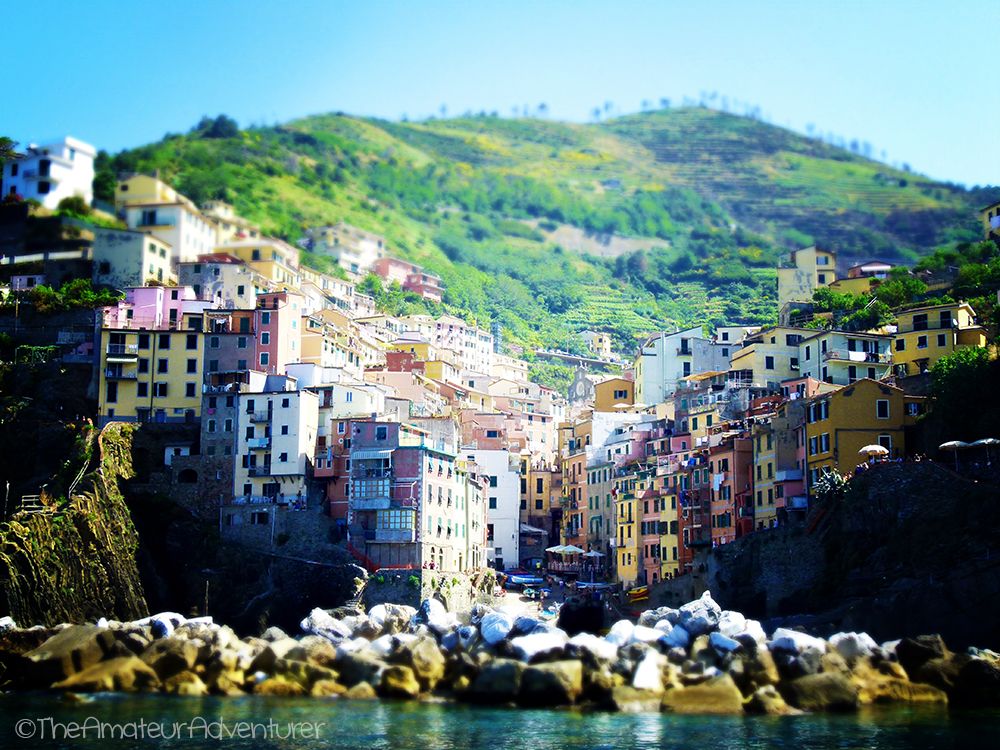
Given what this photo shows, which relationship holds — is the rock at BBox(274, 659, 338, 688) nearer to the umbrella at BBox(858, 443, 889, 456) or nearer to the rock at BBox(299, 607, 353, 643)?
the rock at BBox(299, 607, 353, 643)

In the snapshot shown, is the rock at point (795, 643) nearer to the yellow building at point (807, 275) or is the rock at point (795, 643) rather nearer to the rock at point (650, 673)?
the rock at point (650, 673)

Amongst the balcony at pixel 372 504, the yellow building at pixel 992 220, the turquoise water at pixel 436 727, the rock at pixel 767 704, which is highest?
the yellow building at pixel 992 220

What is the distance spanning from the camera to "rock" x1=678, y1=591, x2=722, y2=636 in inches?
2308

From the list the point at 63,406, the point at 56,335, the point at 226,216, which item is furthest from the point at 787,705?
the point at 226,216

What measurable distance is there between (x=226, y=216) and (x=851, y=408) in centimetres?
8454

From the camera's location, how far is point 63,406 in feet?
289

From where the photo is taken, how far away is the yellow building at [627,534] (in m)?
88.6

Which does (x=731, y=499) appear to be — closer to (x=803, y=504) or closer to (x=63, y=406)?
(x=803, y=504)

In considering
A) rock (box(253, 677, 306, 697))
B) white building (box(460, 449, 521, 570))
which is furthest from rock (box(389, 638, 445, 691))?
white building (box(460, 449, 521, 570))

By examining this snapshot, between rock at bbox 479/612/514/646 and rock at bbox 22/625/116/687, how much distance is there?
1525 cm

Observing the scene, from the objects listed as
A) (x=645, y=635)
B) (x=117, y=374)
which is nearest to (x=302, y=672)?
(x=645, y=635)

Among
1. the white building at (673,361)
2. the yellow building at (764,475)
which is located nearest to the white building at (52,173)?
the white building at (673,361)

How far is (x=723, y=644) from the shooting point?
56.0 m

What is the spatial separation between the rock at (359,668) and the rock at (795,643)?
15.1 meters
